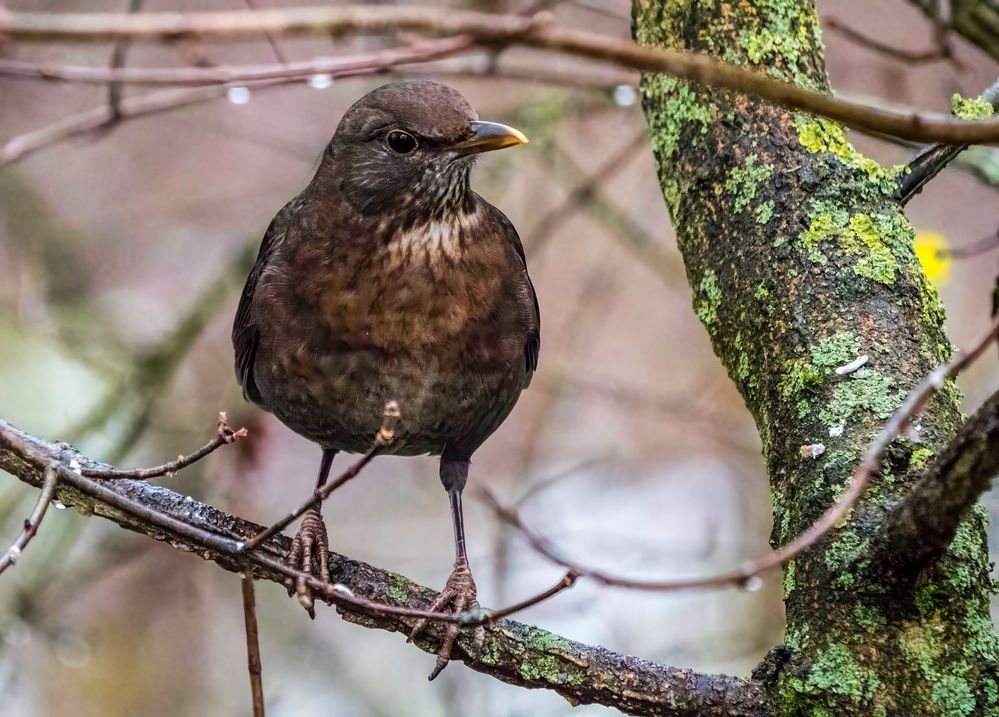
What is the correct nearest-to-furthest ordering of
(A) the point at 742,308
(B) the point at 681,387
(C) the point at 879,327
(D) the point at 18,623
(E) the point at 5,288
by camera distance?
(C) the point at 879,327
(A) the point at 742,308
(D) the point at 18,623
(E) the point at 5,288
(B) the point at 681,387

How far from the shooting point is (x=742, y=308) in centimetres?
312

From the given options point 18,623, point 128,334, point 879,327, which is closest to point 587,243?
point 128,334

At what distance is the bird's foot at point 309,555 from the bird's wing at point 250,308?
1.96 ft

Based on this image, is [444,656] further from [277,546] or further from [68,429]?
[68,429]

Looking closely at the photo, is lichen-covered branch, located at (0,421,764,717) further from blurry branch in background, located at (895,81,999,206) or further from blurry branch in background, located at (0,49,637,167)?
blurry branch in background, located at (895,81,999,206)

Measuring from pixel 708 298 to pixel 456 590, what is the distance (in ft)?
3.80

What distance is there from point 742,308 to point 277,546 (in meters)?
1.41

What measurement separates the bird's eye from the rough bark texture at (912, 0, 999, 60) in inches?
60.6

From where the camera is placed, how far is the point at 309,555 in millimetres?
3230

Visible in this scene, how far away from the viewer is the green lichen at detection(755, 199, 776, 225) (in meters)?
3.13

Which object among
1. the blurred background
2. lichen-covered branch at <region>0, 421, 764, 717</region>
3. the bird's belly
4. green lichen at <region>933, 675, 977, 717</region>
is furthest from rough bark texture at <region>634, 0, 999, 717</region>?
the blurred background

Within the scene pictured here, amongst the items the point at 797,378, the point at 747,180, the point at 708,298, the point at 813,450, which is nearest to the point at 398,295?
the point at 708,298

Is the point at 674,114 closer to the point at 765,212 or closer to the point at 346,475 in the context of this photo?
the point at 765,212

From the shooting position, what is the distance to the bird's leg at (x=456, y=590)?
2.90m
